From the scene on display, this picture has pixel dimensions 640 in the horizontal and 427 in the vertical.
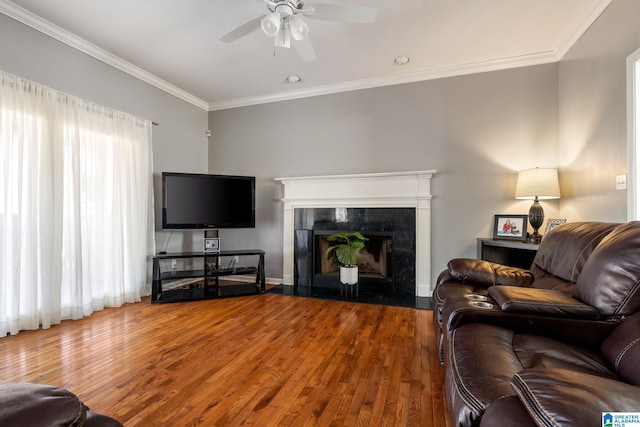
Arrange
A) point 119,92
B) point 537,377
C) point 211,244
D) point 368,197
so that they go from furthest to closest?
point 211,244 → point 368,197 → point 119,92 → point 537,377

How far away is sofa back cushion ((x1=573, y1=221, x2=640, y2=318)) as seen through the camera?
1.16 metres

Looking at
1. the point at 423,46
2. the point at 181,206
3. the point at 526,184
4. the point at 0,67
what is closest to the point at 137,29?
the point at 0,67

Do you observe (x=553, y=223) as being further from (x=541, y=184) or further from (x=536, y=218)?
(x=541, y=184)

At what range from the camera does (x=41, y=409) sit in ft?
1.79

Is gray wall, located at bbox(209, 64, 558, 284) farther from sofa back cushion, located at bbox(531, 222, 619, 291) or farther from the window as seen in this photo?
sofa back cushion, located at bbox(531, 222, 619, 291)

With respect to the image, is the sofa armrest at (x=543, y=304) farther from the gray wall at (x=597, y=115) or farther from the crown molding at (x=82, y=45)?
the crown molding at (x=82, y=45)

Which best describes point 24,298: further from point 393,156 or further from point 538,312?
point 393,156

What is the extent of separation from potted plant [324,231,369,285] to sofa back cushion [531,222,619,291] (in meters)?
1.75

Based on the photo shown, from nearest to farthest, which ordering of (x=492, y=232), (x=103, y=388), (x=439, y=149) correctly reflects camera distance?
(x=103, y=388), (x=492, y=232), (x=439, y=149)

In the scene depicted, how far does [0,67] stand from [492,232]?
196 inches

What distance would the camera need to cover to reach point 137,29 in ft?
8.87

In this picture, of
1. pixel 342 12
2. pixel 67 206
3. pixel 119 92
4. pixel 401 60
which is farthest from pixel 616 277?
pixel 119 92

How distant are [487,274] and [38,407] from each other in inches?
92.9

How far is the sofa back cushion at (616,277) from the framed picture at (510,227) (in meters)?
1.87
